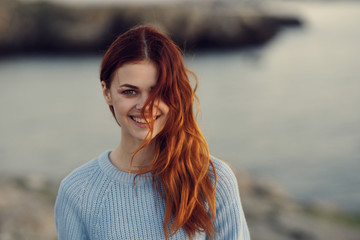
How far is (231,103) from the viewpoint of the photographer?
51.6 feet

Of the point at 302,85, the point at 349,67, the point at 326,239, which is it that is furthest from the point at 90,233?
the point at 349,67

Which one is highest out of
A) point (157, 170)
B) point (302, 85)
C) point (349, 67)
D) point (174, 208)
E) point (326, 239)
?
point (349, 67)

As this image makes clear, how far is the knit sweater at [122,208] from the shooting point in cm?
203

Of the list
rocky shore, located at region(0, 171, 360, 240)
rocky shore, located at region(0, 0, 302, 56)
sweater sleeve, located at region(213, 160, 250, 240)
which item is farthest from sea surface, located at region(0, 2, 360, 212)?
sweater sleeve, located at region(213, 160, 250, 240)

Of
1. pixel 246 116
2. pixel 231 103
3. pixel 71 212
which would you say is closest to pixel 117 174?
pixel 71 212

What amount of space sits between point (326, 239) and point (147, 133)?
15.7 ft

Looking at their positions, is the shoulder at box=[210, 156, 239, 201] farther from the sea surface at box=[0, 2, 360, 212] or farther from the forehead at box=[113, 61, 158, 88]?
the sea surface at box=[0, 2, 360, 212]

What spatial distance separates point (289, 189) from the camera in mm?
8969

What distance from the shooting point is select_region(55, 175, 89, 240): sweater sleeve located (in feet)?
6.91

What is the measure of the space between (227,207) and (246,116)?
40.3ft

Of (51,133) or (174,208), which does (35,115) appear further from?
(174,208)

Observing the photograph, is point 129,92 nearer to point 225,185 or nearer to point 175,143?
point 175,143

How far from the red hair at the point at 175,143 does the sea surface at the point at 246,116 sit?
679 cm

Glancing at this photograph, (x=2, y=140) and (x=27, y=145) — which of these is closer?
(x=27, y=145)
